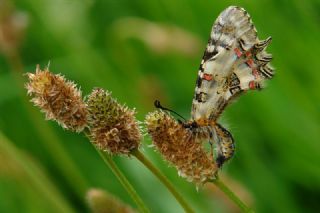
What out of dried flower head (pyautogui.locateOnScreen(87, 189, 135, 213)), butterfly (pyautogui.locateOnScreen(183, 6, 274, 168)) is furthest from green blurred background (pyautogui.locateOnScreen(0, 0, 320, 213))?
dried flower head (pyautogui.locateOnScreen(87, 189, 135, 213))

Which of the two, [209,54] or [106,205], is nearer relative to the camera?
[106,205]

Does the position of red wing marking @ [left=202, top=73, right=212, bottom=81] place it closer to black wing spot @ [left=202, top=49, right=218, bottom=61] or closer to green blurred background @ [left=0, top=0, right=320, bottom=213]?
black wing spot @ [left=202, top=49, right=218, bottom=61]

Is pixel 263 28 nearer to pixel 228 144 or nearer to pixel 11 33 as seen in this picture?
pixel 11 33

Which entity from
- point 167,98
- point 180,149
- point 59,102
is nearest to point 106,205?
point 180,149

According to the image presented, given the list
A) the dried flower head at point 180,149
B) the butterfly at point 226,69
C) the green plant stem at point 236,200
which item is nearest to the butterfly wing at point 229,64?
the butterfly at point 226,69

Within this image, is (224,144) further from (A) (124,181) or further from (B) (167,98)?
(B) (167,98)

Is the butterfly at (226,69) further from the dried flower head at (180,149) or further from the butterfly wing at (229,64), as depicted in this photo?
the dried flower head at (180,149)
